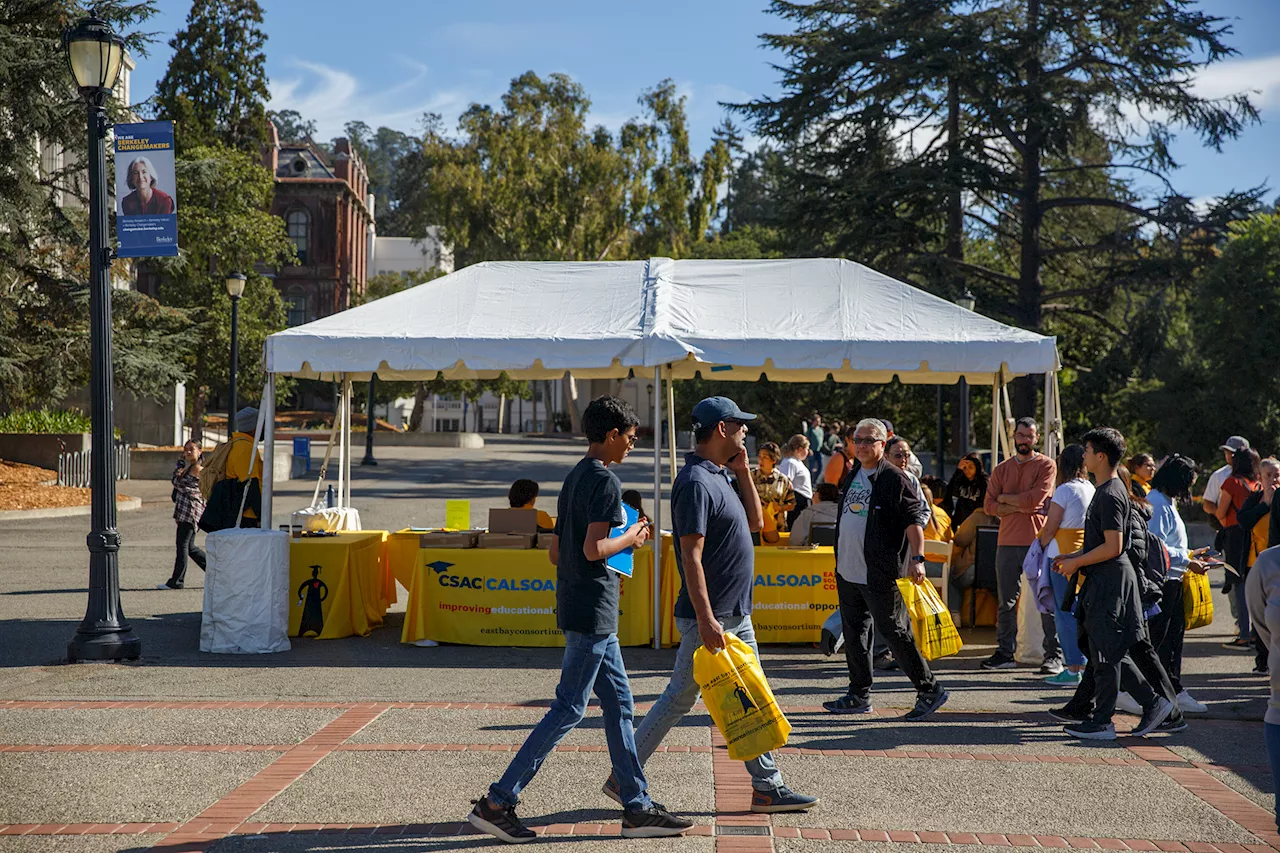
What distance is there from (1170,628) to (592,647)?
4822mm

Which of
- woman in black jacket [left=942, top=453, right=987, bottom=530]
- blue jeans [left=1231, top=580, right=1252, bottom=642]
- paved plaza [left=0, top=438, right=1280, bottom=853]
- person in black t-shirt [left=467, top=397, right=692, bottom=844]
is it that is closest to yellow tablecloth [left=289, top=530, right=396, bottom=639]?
paved plaza [left=0, top=438, right=1280, bottom=853]

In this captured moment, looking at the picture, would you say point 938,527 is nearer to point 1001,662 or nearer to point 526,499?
point 1001,662

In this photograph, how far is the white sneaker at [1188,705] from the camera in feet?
26.8

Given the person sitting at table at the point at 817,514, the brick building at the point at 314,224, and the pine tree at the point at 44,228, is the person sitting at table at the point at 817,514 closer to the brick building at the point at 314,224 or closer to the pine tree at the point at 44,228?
the pine tree at the point at 44,228

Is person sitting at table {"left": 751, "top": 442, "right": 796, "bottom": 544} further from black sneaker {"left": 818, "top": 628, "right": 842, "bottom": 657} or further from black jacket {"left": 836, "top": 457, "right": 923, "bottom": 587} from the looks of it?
black jacket {"left": 836, "top": 457, "right": 923, "bottom": 587}

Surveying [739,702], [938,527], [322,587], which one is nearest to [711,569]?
[739,702]

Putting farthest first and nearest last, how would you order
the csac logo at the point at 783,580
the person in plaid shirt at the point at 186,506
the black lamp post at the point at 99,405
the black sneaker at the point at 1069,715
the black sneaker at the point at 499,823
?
the person in plaid shirt at the point at 186,506 < the csac logo at the point at 783,580 < the black lamp post at the point at 99,405 < the black sneaker at the point at 1069,715 < the black sneaker at the point at 499,823

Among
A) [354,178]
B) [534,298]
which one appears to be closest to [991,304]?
[534,298]

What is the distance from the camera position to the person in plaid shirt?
1324 centimetres

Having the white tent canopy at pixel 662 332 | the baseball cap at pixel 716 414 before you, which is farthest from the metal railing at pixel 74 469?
the baseball cap at pixel 716 414

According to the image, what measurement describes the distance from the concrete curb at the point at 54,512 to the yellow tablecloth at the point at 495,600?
11.8m

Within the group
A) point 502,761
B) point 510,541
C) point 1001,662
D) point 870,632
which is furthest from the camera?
point 510,541

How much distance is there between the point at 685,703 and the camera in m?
5.55

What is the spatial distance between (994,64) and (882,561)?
2510 cm
